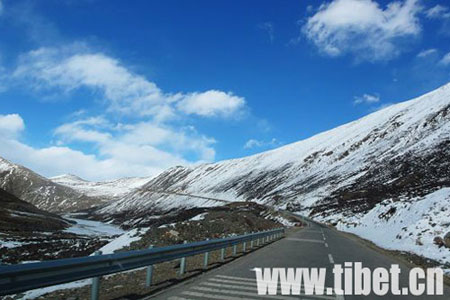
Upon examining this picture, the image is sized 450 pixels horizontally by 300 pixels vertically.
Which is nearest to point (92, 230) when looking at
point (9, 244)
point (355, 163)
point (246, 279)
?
point (9, 244)

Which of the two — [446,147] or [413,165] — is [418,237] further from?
[446,147]

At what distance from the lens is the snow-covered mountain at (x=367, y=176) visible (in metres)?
38.9

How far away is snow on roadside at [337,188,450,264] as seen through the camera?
19125mm

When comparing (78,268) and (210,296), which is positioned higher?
(78,268)

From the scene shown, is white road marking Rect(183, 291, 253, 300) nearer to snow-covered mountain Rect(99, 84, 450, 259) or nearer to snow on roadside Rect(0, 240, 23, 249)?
snow-covered mountain Rect(99, 84, 450, 259)

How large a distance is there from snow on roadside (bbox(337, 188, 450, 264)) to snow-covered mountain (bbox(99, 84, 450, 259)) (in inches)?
4.3

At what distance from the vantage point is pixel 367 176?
310 ft

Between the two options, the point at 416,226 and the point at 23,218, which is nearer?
the point at 416,226

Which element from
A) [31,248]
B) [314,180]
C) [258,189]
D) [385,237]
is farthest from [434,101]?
[31,248]

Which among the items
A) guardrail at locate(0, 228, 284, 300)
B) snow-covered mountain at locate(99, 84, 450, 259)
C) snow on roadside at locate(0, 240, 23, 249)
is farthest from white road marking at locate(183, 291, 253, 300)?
snow on roadside at locate(0, 240, 23, 249)

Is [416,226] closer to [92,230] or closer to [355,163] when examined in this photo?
[92,230]

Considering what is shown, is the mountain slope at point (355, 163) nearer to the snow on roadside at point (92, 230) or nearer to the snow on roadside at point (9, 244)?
the snow on roadside at point (92, 230)

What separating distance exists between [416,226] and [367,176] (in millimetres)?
74826

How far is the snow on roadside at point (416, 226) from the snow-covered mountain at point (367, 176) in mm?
109
